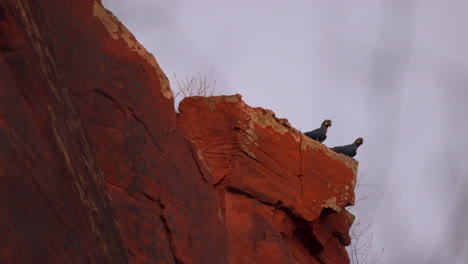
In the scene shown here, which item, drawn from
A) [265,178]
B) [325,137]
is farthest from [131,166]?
[325,137]

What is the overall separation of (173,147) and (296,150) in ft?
7.87

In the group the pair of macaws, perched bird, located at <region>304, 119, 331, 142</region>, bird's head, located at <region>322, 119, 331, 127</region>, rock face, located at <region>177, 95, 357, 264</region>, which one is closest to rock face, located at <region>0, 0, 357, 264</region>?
rock face, located at <region>177, 95, 357, 264</region>

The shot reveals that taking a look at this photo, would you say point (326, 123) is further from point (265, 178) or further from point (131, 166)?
point (131, 166)

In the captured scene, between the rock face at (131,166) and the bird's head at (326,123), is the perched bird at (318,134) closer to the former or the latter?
the bird's head at (326,123)

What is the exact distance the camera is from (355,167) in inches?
361

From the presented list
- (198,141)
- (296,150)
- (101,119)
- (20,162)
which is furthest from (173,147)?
(20,162)

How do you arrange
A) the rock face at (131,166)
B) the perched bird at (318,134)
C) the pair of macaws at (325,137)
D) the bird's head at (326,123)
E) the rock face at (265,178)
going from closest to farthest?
the rock face at (131,166)
the rock face at (265,178)
the pair of macaws at (325,137)
the perched bird at (318,134)
the bird's head at (326,123)

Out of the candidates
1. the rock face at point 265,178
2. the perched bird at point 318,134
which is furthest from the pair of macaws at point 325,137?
the rock face at point 265,178

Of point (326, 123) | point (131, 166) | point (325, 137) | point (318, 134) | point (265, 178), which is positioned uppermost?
point (326, 123)

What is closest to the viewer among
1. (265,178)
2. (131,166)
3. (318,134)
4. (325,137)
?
(131,166)

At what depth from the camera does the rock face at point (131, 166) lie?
3635 millimetres

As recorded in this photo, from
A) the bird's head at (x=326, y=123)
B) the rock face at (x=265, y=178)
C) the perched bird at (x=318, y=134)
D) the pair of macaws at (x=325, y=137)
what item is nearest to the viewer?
the rock face at (x=265, y=178)

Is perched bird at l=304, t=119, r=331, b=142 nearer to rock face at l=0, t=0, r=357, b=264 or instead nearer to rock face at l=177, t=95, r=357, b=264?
rock face at l=0, t=0, r=357, b=264

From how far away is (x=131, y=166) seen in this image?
579 cm
